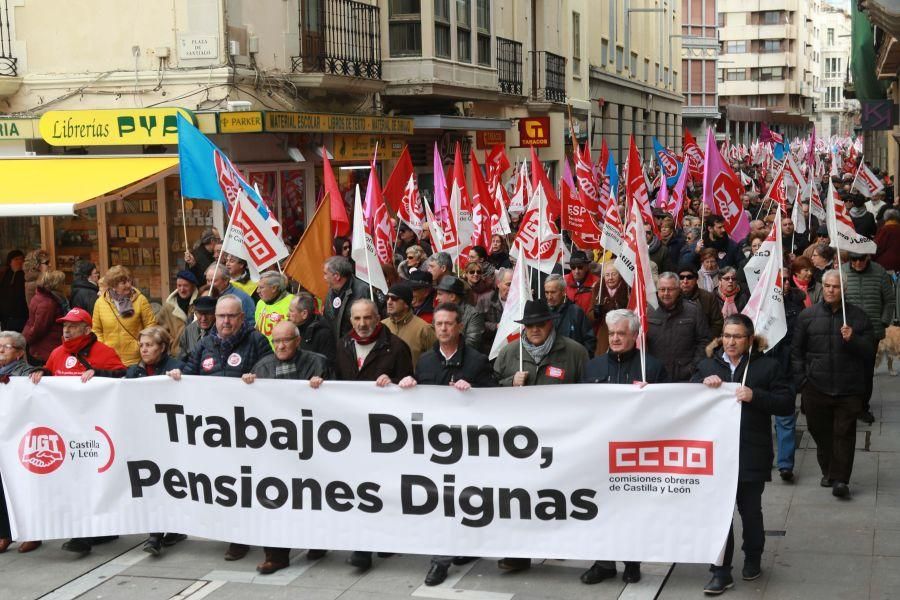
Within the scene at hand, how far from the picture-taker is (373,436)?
739 cm

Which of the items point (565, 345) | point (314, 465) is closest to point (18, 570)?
point (314, 465)

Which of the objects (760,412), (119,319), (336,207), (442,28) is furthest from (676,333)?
(442,28)

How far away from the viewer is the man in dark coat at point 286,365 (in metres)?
7.57

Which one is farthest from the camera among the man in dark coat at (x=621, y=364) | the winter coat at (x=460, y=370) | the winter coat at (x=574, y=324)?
the winter coat at (x=574, y=324)

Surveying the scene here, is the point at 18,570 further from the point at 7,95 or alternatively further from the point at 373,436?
the point at 7,95

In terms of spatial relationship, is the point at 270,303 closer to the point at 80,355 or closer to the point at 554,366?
the point at 80,355

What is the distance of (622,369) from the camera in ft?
24.1

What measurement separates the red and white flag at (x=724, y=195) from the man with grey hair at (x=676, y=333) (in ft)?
22.4

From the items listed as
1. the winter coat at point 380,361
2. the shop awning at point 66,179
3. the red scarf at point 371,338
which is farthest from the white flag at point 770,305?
the shop awning at point 66,179

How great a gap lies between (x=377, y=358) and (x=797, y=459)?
392 cm

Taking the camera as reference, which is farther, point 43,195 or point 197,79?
point 197,79

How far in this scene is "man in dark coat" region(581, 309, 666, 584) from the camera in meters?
7.26

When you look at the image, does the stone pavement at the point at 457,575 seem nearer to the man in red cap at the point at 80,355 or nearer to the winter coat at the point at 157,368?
the man in red cap at the point at 80,355

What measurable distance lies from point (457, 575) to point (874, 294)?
16.8 feet
